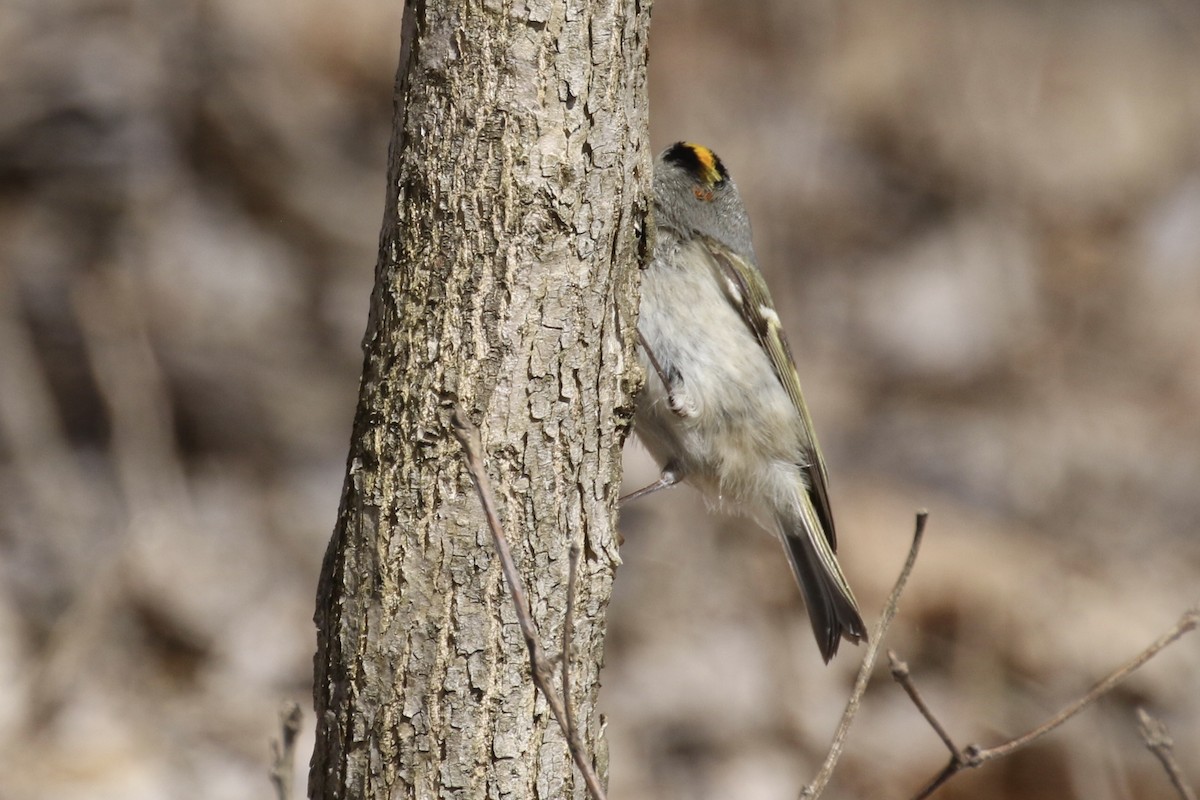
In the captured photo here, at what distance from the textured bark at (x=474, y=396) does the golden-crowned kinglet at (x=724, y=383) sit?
0.98 meters

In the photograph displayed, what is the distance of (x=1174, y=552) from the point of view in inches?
251

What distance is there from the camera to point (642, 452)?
5.77 metres

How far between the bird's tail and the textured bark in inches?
66.3

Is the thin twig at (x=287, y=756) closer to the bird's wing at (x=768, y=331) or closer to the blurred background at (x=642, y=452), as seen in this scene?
the bird's wing at (x=768, y=331)

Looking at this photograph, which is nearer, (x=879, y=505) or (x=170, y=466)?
(x=170, y=466)

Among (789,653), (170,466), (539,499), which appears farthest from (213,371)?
(539,499)

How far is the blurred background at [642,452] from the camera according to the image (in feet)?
15.8

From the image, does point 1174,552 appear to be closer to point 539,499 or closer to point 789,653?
point 789,653

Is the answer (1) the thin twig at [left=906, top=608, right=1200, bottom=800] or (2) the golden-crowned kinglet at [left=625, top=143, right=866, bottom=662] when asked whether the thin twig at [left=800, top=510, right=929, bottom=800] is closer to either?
(1) the thin twig at [left=906, top=608, right=1200, bottom=800]

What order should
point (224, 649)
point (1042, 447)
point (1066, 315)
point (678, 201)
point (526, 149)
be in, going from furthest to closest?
point (1066, 315) < point (1042, 447) < point (224, 649) < point (678, 201) < point (526, 149)

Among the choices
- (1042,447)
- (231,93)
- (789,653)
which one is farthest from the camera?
(1042,447)

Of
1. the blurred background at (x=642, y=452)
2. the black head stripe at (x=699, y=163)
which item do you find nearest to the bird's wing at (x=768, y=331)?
the black head stripe at (x=699, y=163)

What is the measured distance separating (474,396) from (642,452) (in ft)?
12.7

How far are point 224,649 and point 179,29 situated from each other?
3081mm
